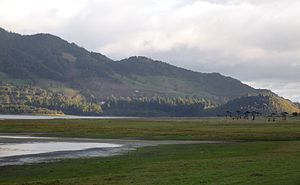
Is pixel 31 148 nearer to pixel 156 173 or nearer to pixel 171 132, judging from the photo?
pixel 156 173

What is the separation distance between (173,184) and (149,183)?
5.42ft

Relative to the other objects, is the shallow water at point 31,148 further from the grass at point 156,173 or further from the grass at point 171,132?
the grass at point 171,132

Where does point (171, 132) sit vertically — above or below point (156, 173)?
above

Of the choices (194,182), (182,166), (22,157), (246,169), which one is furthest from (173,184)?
(22,157)

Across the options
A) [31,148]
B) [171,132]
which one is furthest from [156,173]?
[171,132]

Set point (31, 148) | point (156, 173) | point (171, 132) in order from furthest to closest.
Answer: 1. point (171, 132)
2. point (31, 148)
3. point (156, 173)

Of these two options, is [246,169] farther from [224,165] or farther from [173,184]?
[173,184]

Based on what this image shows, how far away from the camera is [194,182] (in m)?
31.5

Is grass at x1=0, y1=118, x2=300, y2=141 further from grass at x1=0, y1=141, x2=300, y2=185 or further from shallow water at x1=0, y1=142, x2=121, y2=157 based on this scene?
grass at x1=0, y1=141, x2=300, y2=185

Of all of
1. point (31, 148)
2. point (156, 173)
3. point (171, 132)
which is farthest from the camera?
point (171, 132)

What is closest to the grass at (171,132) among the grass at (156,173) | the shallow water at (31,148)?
the shallow water at (31,148)

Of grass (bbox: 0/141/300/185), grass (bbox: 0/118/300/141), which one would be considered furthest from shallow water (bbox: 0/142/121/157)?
grass (bbox: 0/118/300/141)

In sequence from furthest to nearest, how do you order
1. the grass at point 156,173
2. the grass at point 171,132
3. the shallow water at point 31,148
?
the grass at point 171,132 < the shallow water at point 31,148 < the grass at point 156,173

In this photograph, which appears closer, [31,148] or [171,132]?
[31,148]
